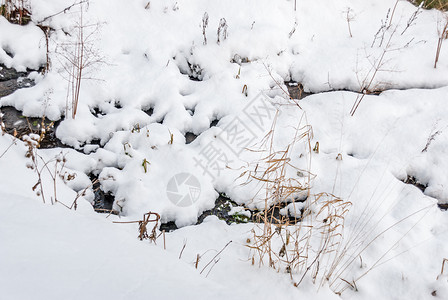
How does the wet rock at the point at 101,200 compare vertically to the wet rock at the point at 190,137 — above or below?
below

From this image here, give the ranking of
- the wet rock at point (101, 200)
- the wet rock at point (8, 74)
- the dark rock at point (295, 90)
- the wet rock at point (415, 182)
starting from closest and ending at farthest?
the wet rock at point (101, 200)
the wet rock at point (415, 182)
the wet rock at point (8, 74)
the dark rock at point (295, 90)

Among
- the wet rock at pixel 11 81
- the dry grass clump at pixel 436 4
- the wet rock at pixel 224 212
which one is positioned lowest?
the wet rock at pixel 224 212

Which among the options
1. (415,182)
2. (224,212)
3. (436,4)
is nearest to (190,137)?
(224,212)

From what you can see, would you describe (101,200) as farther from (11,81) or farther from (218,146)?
(11,81)

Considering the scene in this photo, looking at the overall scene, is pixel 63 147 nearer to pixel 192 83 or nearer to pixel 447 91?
pixel 192 83

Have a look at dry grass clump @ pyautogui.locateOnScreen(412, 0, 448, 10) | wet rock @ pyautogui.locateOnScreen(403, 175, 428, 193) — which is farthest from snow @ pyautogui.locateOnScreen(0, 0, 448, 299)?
dry grass clump @ pyautogui.locateOnScreen(412, 0, 448, 10)

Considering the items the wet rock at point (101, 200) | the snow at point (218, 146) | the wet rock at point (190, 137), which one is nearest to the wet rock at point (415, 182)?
the snow at point (218, 146)

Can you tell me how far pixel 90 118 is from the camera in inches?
119

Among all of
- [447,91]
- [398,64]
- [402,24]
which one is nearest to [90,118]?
[398,64]

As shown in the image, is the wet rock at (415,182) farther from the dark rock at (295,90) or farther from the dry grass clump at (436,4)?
the dry grass clump at (436,4)

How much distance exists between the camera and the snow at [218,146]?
143 centimetres

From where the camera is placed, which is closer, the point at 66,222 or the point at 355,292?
the point at 66,222

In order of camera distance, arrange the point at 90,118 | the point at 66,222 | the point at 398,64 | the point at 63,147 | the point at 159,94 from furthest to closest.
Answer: the point at 398,64 → the point at 159,94 → the point at 90,118 → the point at 63,147 → the point at 66,222

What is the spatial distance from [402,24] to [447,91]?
1.23m
